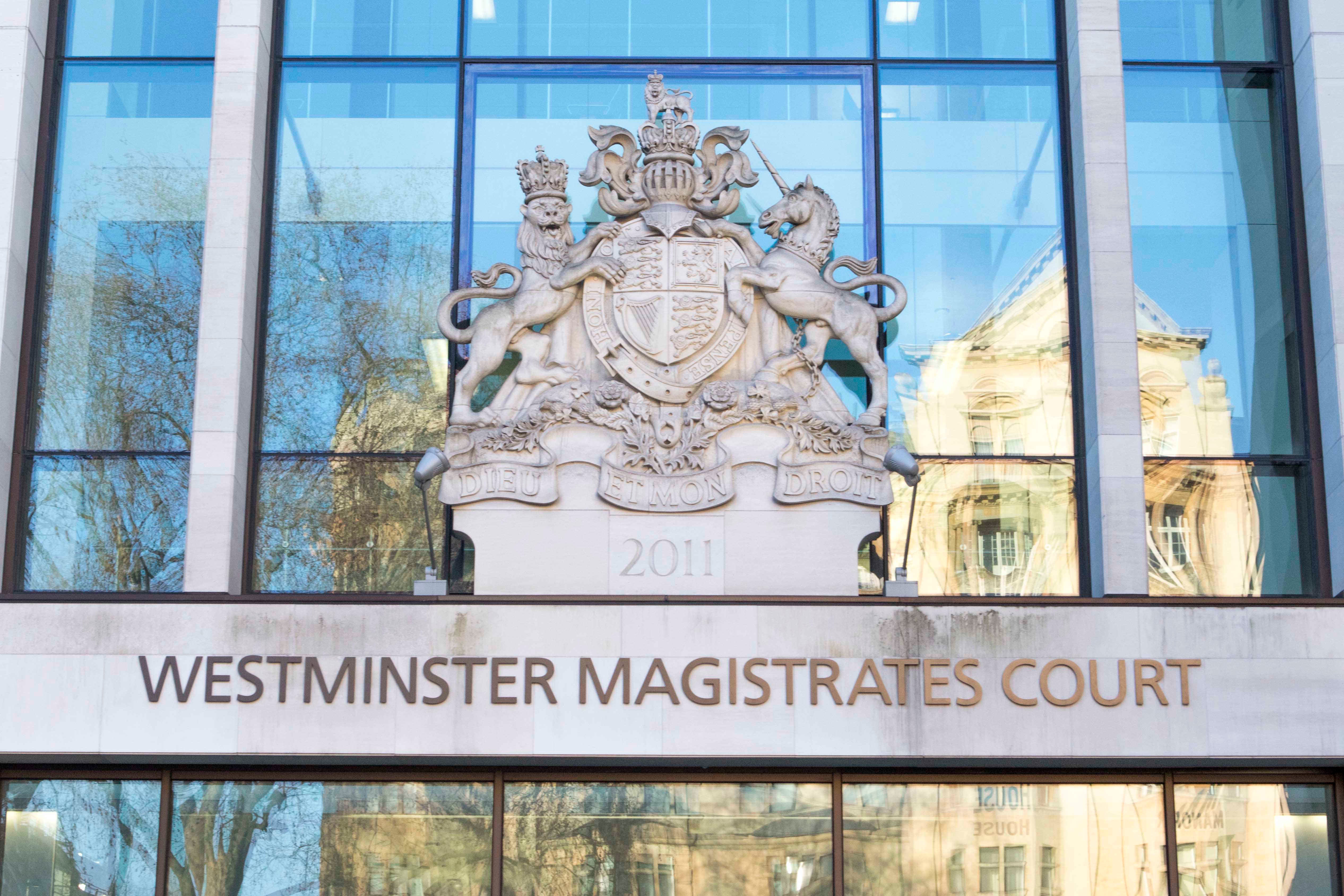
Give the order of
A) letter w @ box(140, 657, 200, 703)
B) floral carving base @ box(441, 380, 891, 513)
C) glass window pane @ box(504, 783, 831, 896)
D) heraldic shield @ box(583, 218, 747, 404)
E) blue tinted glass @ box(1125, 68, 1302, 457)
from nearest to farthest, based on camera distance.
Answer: letter w @ box(140, 657, 200, 703) → glass window pane @ box(504, 783, 831, 896) → floral carving base @ box(441, 380, 891, 513) → heraldic shield @ box(583, 218, 747, 404) → blue tinted glass @ box(1125, 68, 1302, 457)

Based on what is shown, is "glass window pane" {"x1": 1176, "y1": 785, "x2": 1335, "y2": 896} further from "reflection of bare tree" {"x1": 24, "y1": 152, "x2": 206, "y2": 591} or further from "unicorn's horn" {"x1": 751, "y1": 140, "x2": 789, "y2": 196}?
"reflection of bare tree" {"x1": 24, "y1": 152, "x2": 206, "y2": 591}

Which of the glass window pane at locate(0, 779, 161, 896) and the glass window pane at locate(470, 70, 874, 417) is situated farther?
the glass window pane at locate(470, 70, 874, 417)

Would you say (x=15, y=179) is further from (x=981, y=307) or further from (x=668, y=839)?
(x=981, y=307)

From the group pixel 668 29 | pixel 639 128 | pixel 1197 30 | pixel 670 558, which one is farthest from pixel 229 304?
pixel 1197 30

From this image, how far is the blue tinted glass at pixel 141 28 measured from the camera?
59.2ft

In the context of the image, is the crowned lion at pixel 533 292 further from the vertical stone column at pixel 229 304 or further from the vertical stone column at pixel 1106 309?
the vertical stone column at pixel 1106 309

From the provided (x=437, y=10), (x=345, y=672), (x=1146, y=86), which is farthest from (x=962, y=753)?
(x=437, y=10)

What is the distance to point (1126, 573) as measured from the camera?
1564 cm

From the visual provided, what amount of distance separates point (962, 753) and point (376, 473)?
6303mm

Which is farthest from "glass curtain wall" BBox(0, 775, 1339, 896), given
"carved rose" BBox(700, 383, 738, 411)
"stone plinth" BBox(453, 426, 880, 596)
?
"carved rose" BBox(700, 383, 738, 411)

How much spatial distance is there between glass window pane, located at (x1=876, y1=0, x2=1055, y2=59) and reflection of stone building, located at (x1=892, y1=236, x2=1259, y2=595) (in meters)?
2.66

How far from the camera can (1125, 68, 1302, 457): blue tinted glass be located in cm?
1689

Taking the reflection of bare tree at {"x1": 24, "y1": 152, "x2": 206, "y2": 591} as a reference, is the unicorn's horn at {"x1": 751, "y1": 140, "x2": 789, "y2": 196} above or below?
above

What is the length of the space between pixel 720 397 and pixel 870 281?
1.98 meters
